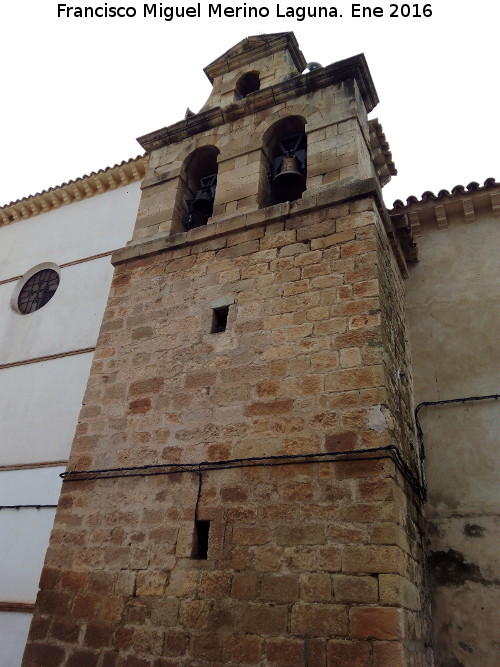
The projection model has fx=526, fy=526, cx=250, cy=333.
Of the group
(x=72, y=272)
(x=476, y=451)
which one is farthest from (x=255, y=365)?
(x=72, y=272)

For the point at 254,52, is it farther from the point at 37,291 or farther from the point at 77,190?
the point at 37,291

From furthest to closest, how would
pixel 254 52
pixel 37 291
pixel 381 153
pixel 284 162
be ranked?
pixel 37 291 < pixel 254 52 < pixel 381 153 < pixel 284 162

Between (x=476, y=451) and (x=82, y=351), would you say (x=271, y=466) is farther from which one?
(x=82, y=351)

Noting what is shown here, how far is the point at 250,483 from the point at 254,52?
542cm

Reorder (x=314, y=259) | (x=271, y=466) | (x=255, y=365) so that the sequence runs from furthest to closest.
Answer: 1. (x=314, y=259)
2. (x=255, y=365)
3. (x=271, y=466)

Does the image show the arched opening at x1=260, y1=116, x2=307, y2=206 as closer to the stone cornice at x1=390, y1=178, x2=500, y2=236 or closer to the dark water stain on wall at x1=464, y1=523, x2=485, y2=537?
the stone cornice at x1=390, y1=178, x2=500, y2=236

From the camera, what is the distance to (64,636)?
147 inches

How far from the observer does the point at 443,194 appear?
6.04 m

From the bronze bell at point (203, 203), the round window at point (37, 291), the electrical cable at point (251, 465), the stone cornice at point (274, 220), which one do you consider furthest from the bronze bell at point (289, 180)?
the round window at point (37, 291)

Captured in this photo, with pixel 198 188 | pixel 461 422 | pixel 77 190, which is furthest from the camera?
pixel 77 190

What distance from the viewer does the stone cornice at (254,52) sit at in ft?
21.1

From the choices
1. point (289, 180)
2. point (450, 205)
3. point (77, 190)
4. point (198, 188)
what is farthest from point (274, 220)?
point (77, 190)

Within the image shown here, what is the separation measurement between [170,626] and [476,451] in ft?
9.79

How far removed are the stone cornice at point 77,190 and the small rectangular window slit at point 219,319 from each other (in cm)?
402
